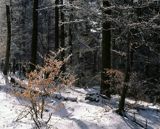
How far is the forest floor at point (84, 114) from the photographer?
13141 millimetres

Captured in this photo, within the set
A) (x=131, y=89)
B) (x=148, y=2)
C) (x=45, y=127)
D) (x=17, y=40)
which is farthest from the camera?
(x=17, y=40)

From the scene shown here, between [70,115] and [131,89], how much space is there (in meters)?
3.73

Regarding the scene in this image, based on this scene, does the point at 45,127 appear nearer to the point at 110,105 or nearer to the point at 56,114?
the point at 56,114

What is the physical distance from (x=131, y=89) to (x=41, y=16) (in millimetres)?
37068

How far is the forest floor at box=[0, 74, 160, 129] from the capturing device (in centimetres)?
1314

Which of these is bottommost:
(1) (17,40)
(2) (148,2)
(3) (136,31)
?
(1) (17,40)

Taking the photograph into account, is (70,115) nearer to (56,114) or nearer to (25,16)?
(56,114)

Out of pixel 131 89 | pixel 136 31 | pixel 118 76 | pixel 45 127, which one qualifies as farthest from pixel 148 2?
pixel 45 127

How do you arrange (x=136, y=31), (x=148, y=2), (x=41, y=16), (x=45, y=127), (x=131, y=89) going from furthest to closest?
(x=41, y=16)
(x=131, y=89)
(x=136, y=31)
(x=148, y=2)
(x=45, y=127)

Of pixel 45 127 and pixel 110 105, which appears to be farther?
pixel 110 105

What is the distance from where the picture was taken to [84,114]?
50.2ft

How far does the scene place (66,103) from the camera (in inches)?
669

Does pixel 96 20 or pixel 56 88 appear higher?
pixel 96 20

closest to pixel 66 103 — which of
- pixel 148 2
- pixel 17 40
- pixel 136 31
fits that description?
pixel 136 31
